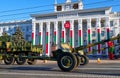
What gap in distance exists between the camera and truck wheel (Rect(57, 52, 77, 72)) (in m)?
17.6


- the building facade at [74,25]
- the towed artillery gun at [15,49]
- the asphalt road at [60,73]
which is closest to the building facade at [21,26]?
the building facade at [74,25]

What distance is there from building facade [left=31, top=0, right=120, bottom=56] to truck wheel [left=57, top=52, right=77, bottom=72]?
70052 mm

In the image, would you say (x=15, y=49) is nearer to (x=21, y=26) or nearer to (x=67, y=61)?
(x=67, y=61)

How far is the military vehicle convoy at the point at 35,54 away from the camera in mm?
17856

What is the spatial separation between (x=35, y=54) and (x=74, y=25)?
2889 inches

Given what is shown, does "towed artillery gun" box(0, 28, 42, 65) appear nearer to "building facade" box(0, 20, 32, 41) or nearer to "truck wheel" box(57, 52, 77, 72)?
"truck wheel" box(57, 52, 77, 72)

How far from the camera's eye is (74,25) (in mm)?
98250

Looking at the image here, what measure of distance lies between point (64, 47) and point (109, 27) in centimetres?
7283

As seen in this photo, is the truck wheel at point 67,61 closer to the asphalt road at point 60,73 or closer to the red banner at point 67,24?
the asphalt road at point 60,73

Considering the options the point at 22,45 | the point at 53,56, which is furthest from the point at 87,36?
the point at 53,56

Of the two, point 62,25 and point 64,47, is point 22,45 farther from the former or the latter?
point 62,25

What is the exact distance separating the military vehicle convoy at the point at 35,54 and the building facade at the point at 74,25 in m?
62.1

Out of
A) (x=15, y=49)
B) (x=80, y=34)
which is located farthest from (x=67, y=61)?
(x=80, y=34)

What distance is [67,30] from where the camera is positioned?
320ft
